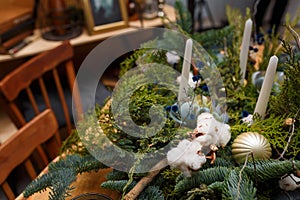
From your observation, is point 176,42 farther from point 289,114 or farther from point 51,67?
point 51,67

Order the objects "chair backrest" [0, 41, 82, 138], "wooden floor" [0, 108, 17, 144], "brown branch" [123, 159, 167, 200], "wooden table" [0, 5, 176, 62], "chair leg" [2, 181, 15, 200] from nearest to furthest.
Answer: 1. "brown branch" [123, 159, 167, 200]
2. "chair leg" [2, 181, 15, 200]
3. "chair backrest" [0, 41, 82, 138]
4. "wooden floor" [0, 108, 17, 144]
5. "wooden table" [0, 5, 176, 62]

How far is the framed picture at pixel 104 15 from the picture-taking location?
1.69m

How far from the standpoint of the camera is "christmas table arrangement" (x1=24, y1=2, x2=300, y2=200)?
583mm

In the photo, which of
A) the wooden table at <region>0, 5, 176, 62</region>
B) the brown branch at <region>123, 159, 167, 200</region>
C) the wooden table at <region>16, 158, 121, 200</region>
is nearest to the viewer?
the brown branch at <region>123, 159, 167, 200</region>

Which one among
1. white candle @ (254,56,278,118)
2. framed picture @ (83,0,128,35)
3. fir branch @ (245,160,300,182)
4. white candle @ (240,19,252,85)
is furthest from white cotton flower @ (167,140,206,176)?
framed picture @ (83,0,128,35)

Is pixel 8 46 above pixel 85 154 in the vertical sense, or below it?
above

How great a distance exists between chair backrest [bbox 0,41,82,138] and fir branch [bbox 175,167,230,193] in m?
0.43

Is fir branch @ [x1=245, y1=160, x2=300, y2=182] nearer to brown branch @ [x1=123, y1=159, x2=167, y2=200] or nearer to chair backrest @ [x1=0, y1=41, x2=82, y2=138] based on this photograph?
brown branch @ [x1=123, y1=159, x2=167, y2=200]

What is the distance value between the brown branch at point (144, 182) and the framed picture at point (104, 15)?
1212mm

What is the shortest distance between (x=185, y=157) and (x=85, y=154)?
31 cm

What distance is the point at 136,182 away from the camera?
2.15ft

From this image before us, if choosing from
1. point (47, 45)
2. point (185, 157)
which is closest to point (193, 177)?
point (185, 157)

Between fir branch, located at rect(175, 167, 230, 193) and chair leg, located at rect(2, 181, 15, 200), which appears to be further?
chair leg, located at rect(2, 181, 15, 200)

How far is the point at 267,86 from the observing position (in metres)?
0.67
